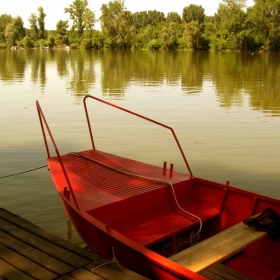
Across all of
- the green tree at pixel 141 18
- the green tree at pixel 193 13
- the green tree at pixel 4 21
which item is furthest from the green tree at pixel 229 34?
the green tree at pixel 4 21

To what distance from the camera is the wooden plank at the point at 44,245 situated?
14.5 feet

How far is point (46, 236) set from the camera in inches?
196

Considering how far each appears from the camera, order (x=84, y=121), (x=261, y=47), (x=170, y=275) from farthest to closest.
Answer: (x=261, y=47)
(x=84, y=121)
(x=170, y=275)

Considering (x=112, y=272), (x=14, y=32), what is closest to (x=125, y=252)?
(x=112, y=272)

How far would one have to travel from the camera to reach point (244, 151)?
418 inches

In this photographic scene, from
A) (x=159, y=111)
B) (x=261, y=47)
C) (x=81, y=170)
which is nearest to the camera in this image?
(x=81, y=170)

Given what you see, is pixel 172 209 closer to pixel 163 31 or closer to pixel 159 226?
pixel 159 226

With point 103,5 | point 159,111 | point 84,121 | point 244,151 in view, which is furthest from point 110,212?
point 103,5

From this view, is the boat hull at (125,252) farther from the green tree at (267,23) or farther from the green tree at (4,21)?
the green tree at (4,21)

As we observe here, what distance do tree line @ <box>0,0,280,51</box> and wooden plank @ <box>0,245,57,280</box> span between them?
254ft

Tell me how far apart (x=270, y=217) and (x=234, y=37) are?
77971 millimetres

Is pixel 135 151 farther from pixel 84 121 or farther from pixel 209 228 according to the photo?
pixel 209 228

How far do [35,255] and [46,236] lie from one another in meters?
0.46

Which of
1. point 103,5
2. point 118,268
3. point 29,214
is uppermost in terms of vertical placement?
point 103,5
